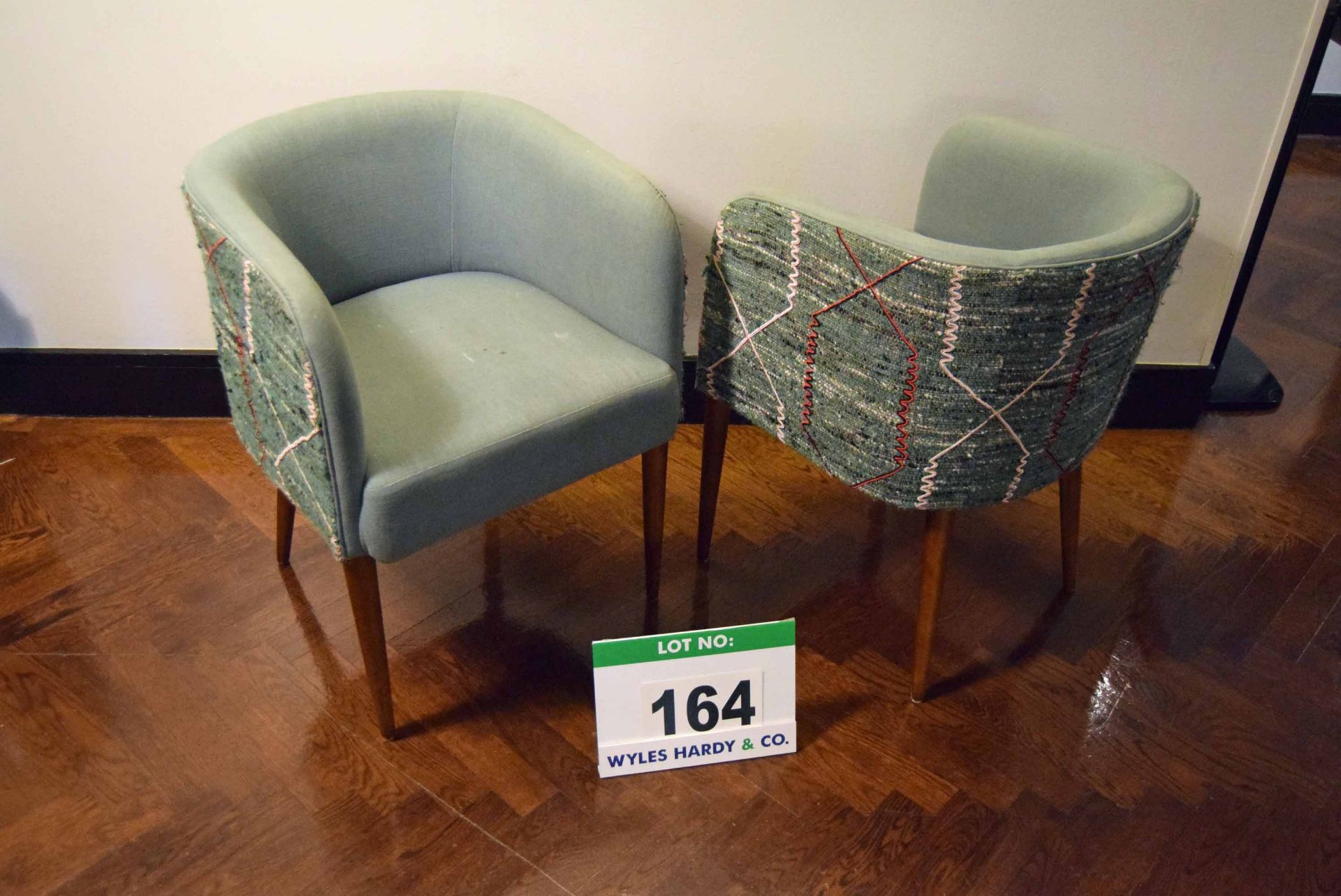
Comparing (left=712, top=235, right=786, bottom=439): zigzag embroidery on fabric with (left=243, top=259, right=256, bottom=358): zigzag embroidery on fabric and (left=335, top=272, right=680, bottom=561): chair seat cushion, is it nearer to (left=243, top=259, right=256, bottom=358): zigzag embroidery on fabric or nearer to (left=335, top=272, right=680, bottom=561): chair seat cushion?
(left=335, top=272, right=680, bottom=561): chair seat cushion

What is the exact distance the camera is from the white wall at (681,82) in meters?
1.85

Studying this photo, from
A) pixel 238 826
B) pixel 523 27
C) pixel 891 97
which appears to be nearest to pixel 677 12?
pixel 523 27

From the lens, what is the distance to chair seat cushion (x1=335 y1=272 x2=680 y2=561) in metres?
1.37

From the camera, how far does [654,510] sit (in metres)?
1.73

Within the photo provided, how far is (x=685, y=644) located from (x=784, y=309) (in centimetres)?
45

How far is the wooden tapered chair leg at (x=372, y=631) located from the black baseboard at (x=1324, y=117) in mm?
3577

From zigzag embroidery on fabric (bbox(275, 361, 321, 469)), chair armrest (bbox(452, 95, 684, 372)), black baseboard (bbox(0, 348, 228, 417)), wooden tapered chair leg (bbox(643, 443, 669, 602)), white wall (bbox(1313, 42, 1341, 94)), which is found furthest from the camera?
white wall (bbox(1313, 42, 1341, 94))

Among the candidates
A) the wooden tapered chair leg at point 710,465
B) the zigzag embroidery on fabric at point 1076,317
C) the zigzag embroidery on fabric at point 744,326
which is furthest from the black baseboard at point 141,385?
the zigzag embroidery on fabric at point 1076,317

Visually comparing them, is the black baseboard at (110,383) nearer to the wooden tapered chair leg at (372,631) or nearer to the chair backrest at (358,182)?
the chair backrest at (358,182)

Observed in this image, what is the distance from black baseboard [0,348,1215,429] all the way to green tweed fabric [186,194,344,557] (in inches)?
27.5

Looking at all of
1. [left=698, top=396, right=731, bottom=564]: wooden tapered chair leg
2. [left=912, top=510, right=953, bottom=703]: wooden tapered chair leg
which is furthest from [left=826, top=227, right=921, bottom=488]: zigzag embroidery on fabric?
[left=698, top=396, right=731, bottom=564]: wooden tapered chair leg

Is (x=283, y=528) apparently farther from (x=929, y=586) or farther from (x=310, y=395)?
(x=929, y=586)

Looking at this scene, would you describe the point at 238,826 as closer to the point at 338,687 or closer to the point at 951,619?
the point at 338,687

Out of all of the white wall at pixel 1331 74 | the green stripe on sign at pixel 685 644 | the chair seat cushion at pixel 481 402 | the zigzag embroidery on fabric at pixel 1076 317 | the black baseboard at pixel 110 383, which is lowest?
the black baseboard at pixel 110 383
